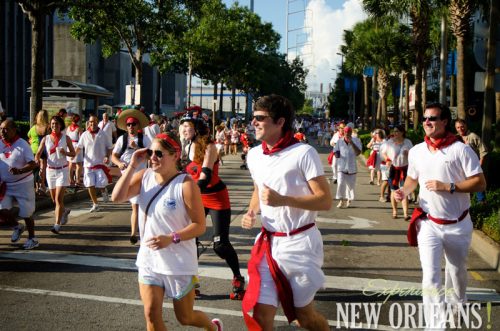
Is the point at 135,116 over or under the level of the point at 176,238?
over

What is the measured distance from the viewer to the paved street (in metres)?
6.36

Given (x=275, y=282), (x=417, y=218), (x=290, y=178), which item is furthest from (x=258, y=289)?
(x=417, y=218)

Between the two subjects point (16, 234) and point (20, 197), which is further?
point (16, 234)

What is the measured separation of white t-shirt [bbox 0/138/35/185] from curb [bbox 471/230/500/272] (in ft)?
21.1

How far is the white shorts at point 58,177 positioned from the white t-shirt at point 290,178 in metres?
7.09

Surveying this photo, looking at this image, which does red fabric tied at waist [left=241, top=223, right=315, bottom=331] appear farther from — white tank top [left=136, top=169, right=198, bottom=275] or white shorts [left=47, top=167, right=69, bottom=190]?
white shorts [left=47, top=167, right=69, bottom=190]

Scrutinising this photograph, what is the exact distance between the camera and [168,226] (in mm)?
4695

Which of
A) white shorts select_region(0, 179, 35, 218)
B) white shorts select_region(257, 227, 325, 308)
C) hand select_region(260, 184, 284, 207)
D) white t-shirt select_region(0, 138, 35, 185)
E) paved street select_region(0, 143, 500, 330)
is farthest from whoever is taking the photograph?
white shorts select_region(0, 179, 35, 218)

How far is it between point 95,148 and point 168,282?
887 centimetres

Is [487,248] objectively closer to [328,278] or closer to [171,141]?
[328,278]

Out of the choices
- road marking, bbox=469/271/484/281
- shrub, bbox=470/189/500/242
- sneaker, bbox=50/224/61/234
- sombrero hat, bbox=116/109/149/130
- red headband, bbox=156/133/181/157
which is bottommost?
road marking, bbox=469/271/484/281

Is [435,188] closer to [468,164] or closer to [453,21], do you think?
[468,164]

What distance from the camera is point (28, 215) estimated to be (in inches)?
373

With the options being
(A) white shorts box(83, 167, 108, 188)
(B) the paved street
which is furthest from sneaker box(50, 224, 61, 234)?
(A) white shorts box(83, 167, 108, 188)
